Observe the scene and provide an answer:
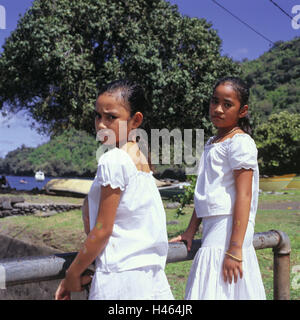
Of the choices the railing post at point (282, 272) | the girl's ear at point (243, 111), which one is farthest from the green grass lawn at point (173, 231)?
the girl's ear at point (243, 111)

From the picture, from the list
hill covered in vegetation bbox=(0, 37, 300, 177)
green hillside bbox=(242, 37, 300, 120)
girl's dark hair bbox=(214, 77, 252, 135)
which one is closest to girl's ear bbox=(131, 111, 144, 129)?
girl's dark hair bbox=(214, 77, 252, 135)

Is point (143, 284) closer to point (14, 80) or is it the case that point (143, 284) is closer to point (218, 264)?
point (218, 264)

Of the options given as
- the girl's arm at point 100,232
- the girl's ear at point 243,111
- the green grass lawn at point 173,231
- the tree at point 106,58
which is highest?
the tree at point 106,58

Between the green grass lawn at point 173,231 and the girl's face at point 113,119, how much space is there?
3707 mm

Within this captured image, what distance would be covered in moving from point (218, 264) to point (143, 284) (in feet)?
1.55

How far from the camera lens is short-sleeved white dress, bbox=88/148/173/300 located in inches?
55.7

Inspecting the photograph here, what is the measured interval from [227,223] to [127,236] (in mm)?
606

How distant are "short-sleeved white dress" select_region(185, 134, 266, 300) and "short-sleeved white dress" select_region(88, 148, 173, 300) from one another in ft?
1.31

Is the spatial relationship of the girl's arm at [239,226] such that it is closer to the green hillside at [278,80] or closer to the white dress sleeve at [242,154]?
the white dress sleeve at [242,154]

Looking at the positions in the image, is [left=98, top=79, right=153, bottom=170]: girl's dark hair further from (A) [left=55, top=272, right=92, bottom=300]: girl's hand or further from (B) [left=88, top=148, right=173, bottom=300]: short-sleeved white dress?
(A) [left=55, top=272, right=92, bottom=300]: girl's hand

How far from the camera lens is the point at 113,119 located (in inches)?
61.7

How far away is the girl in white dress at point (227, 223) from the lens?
1780mm

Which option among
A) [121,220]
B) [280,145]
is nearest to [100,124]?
[121,220]
